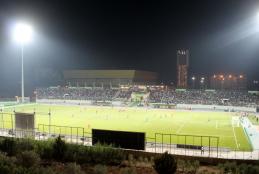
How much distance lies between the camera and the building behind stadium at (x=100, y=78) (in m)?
110

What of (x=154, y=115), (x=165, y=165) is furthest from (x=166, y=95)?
(x=165, y=165)

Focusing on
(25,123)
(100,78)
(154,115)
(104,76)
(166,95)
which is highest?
(104,76)

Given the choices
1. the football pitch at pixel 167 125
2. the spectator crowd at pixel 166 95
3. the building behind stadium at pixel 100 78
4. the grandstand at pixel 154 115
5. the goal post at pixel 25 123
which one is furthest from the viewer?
the building behind stadium at pixel 100 78

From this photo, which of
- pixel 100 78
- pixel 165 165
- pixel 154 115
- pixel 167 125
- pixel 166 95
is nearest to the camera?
pixel 165 165

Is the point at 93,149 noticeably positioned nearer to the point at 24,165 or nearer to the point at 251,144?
the point at 24,165

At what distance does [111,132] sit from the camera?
80.6ft

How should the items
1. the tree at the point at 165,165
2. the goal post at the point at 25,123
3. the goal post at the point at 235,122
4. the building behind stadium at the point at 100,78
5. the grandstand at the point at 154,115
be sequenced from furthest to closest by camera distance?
the building behind stadium at the point at 100,78, the goal post at the point at 235,122, the grandstand at the point at 154,115, the goal post at the point at 25,123, the tree at the point at 165,165

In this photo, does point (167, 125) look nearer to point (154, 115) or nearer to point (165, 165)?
point (154, 115)

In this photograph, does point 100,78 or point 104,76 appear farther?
point 100,78

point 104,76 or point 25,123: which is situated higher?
point 104,76

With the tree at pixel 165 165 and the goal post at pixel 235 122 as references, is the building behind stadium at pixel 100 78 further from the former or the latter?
the tree at pixel 165 165

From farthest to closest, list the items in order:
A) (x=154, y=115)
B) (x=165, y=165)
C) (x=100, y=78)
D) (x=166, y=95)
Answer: (x=100, y=78), (x=166, y=95), (x=154, y=115), (x=165, y=165)

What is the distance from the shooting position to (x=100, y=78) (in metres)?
111

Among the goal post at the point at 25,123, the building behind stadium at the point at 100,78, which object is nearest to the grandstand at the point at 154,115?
the goal post at the point at 25,123
